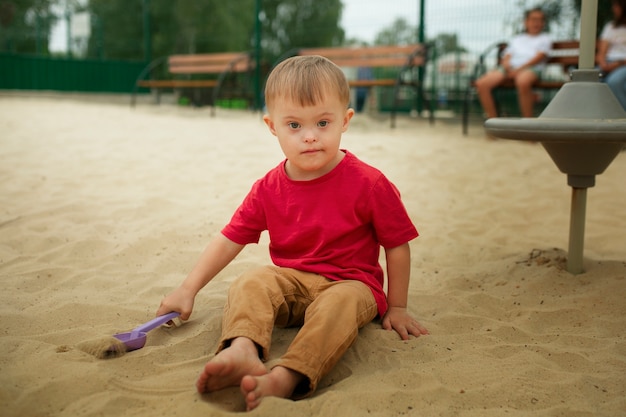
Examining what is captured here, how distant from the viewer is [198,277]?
213 cm

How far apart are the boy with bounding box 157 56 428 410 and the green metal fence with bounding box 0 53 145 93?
1488cm

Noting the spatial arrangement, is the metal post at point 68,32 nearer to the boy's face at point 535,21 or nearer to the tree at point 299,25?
the tree at point 299,25

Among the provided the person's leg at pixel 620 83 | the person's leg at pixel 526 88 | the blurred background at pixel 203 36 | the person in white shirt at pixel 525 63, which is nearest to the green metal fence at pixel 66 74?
the blurred background at pixel 203 36

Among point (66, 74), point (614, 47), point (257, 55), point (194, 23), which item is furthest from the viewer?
point (194, 23)

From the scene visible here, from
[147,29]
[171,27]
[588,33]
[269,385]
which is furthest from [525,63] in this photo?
[171,27]

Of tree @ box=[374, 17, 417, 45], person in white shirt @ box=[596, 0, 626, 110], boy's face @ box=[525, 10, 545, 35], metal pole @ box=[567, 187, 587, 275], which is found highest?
tree @ box=[374, 17, 417, 45]

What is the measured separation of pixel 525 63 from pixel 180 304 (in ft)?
20.3

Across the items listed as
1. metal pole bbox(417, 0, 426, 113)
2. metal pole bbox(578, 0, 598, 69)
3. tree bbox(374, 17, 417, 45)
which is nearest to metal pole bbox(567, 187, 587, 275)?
metal pole bbox(578, 0, 598, 69)

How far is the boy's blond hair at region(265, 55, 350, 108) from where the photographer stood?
6.24 feet

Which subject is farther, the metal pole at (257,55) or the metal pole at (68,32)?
the metal pole at (68,32)

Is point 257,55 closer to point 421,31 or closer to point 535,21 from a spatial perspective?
point 421,31

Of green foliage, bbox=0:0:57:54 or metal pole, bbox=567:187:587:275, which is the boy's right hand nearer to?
metal pole, bbox=567:187:587:275

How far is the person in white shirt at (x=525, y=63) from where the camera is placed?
22.9ft

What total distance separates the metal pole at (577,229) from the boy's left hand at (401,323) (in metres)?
0.89
